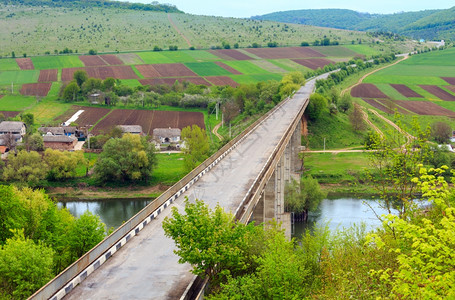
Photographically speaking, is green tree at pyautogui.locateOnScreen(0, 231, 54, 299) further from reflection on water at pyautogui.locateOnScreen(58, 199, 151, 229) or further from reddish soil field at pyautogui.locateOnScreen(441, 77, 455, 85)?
reddish soil field at pyautogui.locateOnScreen(441, 77, 455, 85)

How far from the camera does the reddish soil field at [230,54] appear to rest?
6681 inches

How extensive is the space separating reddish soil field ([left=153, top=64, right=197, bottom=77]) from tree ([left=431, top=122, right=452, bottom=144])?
6738 cm

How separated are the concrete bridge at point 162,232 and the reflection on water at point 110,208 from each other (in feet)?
48.9

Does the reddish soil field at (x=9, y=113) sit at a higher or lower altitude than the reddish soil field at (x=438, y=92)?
lower

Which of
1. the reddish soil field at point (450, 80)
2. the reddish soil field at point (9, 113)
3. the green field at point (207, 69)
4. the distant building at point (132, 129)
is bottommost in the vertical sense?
Answer: the distant building at point (132, 129)

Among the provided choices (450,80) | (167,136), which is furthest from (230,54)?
(167,136)

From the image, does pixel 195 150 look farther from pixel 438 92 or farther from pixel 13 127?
pixel 438 92

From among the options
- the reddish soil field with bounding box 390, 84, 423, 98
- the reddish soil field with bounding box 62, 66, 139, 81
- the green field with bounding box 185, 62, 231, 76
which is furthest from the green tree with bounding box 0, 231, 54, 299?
the green field with bounding box 185, 62, 231, 76

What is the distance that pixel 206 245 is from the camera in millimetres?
23000

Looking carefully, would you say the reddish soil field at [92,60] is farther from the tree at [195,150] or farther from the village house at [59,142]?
the tree at [195,150]

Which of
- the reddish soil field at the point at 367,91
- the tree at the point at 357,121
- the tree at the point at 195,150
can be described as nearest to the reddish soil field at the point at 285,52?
the reddish soil field at the point at 367,91

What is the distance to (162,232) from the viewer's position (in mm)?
31469

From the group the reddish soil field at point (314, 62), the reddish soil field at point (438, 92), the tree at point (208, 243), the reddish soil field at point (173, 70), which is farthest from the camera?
the reddish soil field at point (314, 62)

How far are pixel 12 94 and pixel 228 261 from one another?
371 feet
